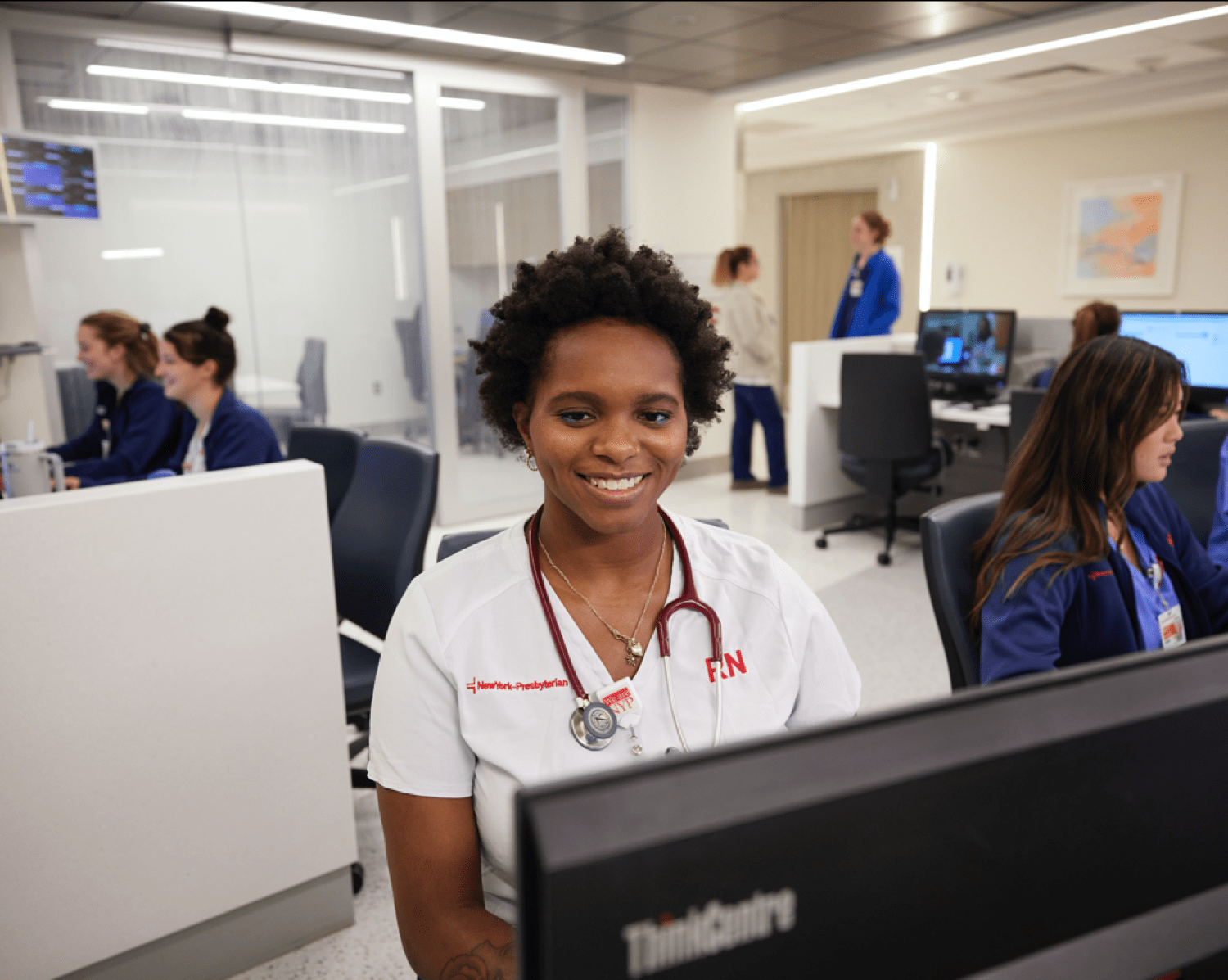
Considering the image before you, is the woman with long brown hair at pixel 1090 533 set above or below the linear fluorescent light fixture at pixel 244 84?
below

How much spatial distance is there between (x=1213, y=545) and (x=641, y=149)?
4705 millimetres

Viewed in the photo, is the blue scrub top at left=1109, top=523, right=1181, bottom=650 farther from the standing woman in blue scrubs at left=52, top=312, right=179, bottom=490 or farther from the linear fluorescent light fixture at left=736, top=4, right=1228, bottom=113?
the linear fluorescent light fixture at left=736, top=4, right=1228, bottom=113

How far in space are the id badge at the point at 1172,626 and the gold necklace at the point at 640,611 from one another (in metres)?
1.00

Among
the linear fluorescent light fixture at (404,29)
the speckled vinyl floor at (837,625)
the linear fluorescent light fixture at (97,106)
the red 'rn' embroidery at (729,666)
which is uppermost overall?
the linear fluorescent light fixture at (404,29)

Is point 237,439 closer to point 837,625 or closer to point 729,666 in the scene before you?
point 729,666

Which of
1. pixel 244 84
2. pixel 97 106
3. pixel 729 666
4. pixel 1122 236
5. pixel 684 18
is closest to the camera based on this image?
pixel 729 666

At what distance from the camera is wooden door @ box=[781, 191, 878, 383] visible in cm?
935

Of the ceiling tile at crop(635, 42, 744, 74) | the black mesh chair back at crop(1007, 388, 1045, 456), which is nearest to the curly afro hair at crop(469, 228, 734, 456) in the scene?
the black mesh chair back at crop(1007, 388, 1045, 456)

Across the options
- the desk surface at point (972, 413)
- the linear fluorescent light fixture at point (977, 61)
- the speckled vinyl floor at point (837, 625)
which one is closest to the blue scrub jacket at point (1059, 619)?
the speckled vinyl floor at point (837, 625)

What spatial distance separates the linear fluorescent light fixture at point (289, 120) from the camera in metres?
4.45

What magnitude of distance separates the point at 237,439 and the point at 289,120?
8.79ft

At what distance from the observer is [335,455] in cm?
280

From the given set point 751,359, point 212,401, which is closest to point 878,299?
point 751,359

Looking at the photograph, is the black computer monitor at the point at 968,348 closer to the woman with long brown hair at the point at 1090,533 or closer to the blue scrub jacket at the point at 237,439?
the woman with long brown hair at the point at 1090,533
